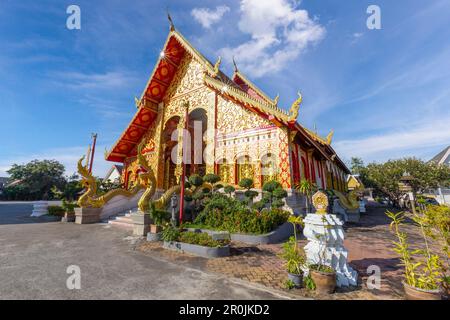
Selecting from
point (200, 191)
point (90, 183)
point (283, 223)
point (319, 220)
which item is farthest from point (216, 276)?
point (90, 183)

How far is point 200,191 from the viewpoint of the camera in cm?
1017

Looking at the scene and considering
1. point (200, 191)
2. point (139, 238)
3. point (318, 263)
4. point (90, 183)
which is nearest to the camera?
point (318, 263)

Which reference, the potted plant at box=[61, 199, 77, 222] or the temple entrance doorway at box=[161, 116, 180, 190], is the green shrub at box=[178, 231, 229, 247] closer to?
the potted plant at box=[61, 199, 77, 222]

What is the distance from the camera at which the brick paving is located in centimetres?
339

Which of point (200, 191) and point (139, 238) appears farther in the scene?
point (200, 191)

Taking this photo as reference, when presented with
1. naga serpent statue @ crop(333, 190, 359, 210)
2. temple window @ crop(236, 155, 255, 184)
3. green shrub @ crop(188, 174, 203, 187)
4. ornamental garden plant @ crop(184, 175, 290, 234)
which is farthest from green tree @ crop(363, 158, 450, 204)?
green shrub @ crop(188, 174, 203, 187)

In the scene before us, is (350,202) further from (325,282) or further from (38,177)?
(38,177)

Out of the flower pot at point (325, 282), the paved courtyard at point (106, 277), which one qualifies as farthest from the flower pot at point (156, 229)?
the flower pot at point (325, 282)

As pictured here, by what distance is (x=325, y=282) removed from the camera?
10.8 feet

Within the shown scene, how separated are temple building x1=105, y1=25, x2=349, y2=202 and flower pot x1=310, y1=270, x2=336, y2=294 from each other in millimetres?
6267

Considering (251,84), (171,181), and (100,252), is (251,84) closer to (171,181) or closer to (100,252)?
(171,181)

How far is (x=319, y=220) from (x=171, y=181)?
13244mm

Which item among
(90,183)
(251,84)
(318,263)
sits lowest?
(318,263)
